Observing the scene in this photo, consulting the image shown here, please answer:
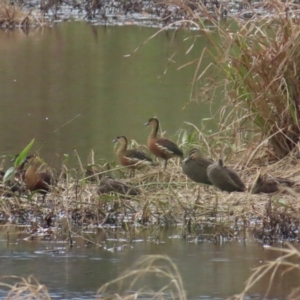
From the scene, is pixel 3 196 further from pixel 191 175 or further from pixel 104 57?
pixel 104 57

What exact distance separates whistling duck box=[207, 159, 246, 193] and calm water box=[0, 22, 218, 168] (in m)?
1.38

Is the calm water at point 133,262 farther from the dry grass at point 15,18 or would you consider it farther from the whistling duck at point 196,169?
the dry grass at point 15,18

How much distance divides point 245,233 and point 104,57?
14.4m

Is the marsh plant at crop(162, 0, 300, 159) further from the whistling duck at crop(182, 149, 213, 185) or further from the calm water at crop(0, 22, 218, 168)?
the whistling duck at crop(182, 149, 213, 185)

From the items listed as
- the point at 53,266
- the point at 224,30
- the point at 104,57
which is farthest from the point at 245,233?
the point at 104,57

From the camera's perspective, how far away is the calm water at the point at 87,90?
1307 cm

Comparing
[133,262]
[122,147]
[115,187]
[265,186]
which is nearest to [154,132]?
[122,147]

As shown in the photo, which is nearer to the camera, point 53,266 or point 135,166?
point 53,266

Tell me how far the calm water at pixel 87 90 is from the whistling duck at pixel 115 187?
4.31ft

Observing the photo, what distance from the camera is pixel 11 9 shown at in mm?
27406

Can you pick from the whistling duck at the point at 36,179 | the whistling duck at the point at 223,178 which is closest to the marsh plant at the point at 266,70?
the whistling duck at the point at 223,178

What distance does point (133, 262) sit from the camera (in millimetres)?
6961

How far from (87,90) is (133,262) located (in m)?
10.7

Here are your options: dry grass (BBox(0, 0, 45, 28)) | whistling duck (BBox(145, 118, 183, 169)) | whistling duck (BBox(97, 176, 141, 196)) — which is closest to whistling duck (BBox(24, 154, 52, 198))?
whistling duck (BBox(97, 176, 141, 196))
